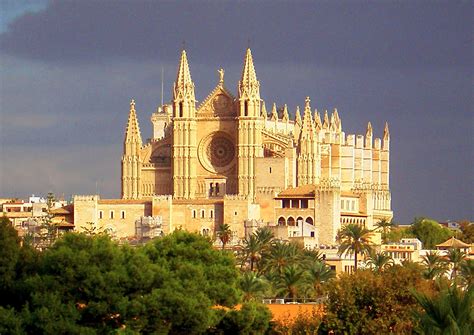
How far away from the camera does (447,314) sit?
4797 cm

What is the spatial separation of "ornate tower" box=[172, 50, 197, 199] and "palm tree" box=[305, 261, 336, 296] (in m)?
49.5

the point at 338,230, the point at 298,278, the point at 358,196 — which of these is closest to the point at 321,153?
the point at 358,196

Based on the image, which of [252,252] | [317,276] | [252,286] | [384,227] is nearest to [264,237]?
[252,252]

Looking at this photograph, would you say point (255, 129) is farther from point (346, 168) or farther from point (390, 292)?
point (390, 292)

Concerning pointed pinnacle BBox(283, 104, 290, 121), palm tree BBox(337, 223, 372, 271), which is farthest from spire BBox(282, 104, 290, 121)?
palm tree BBox(337, 223, 372, 271)

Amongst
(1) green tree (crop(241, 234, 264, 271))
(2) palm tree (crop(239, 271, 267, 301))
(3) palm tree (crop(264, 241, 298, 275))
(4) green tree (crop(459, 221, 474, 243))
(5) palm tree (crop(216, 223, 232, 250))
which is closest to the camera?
(2) palm tree (crop(239, 271, 267, 301))

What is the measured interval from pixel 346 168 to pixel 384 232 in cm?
1437

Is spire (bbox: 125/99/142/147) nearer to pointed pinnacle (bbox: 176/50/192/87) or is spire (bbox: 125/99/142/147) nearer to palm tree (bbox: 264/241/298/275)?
pointed pinnacle (bbox: 176/50/192/87)

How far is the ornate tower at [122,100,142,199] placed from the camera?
141 m

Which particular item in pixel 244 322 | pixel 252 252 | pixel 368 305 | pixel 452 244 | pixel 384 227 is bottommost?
pixel 244 322

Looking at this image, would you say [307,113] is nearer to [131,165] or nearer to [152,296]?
[131,165]

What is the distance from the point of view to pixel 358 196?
142m

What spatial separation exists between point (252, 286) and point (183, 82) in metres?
66.9

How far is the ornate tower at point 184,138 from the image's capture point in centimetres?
13912
